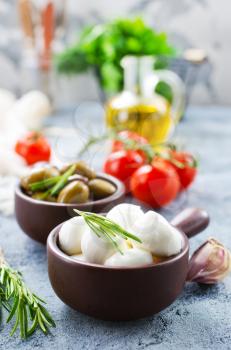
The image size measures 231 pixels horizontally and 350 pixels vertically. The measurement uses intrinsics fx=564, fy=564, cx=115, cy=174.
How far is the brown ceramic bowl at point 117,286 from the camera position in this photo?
0.52 meters

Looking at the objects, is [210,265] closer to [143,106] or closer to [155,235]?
[155,235]

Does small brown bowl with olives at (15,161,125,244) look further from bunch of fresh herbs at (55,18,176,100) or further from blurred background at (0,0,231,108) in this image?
blurred background at (0,0,231,108)

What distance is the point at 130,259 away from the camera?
1.70 feet

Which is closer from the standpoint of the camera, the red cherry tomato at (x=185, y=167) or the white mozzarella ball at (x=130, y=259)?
the white mozzarella ball at (x=130, y=259)

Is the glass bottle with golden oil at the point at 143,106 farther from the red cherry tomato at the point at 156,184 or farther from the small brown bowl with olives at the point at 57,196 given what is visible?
the small brown bowl with olives at the point at 57,196

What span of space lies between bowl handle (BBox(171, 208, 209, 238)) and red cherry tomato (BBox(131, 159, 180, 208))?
8.2 inches

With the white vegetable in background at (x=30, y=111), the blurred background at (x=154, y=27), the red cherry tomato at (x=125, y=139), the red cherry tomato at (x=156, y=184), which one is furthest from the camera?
the blurred background at (x=154, y=27)

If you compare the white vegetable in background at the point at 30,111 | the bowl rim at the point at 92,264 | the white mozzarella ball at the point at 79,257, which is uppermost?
the bowl rim at the point at 92,264

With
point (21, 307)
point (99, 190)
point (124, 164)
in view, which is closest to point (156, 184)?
point (124, 164)

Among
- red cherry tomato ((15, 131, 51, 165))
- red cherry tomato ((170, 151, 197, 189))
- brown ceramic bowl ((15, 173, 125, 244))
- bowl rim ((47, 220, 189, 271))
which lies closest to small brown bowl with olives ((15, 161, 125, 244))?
brown ceramic bowl ((15, 173, 125, 244))

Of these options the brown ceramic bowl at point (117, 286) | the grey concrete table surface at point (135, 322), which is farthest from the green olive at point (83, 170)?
the brown ceramic bowl at point (117, 286)

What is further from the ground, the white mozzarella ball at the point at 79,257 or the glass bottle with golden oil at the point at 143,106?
the white mozzarella ball at the point at 79,257

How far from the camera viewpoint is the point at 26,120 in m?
1.41

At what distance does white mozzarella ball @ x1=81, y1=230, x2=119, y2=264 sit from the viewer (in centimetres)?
53
